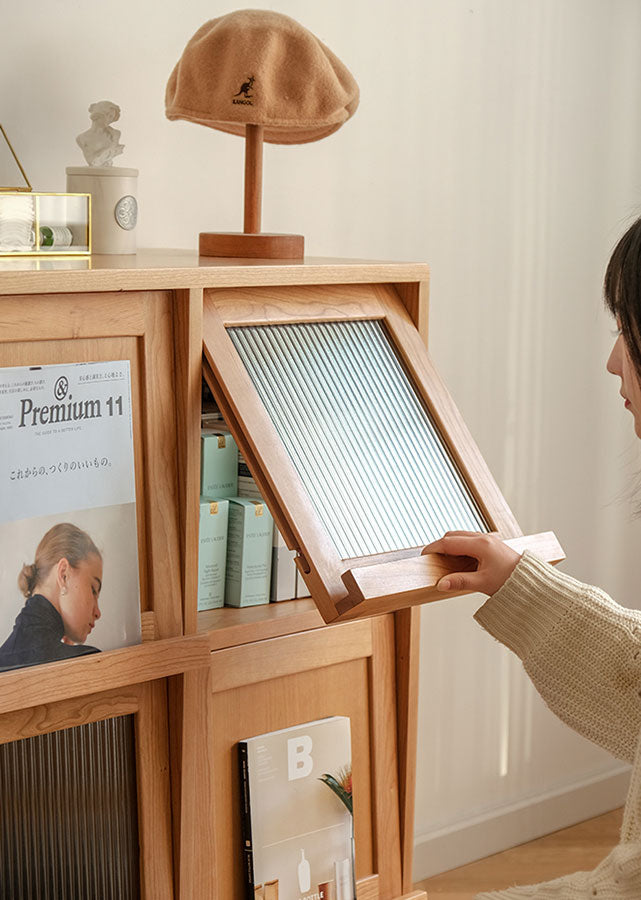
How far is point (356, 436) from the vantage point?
1.48 m

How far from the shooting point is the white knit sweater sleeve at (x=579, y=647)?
1449 millimetres

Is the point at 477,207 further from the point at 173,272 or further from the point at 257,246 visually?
the point at 173,272

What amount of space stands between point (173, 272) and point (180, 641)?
47 cm

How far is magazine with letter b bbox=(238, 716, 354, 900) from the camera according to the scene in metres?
1.57

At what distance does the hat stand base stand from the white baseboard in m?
1.54

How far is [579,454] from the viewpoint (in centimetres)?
276

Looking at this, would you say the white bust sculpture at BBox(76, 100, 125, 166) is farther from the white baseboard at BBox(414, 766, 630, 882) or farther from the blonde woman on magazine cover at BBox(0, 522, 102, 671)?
the white baseboard at BBox(414, 766, 630, 882)

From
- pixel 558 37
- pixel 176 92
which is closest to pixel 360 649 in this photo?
pixel 176 92

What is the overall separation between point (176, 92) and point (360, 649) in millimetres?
855

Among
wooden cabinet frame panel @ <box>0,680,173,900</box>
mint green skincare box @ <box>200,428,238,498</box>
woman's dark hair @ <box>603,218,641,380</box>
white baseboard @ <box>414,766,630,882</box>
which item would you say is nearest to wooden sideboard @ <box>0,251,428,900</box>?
wooden cabinet frame panel @ <box>0,680,173,900</box>

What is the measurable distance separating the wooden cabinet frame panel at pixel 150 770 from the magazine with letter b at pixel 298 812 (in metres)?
0.12

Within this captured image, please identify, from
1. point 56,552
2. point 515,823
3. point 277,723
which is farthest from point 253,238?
point 515,823

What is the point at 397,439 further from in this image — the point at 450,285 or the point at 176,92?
the point at 450,285

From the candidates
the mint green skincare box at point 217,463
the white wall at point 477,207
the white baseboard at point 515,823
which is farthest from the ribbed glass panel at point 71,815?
the white baseboard at point 515,823
